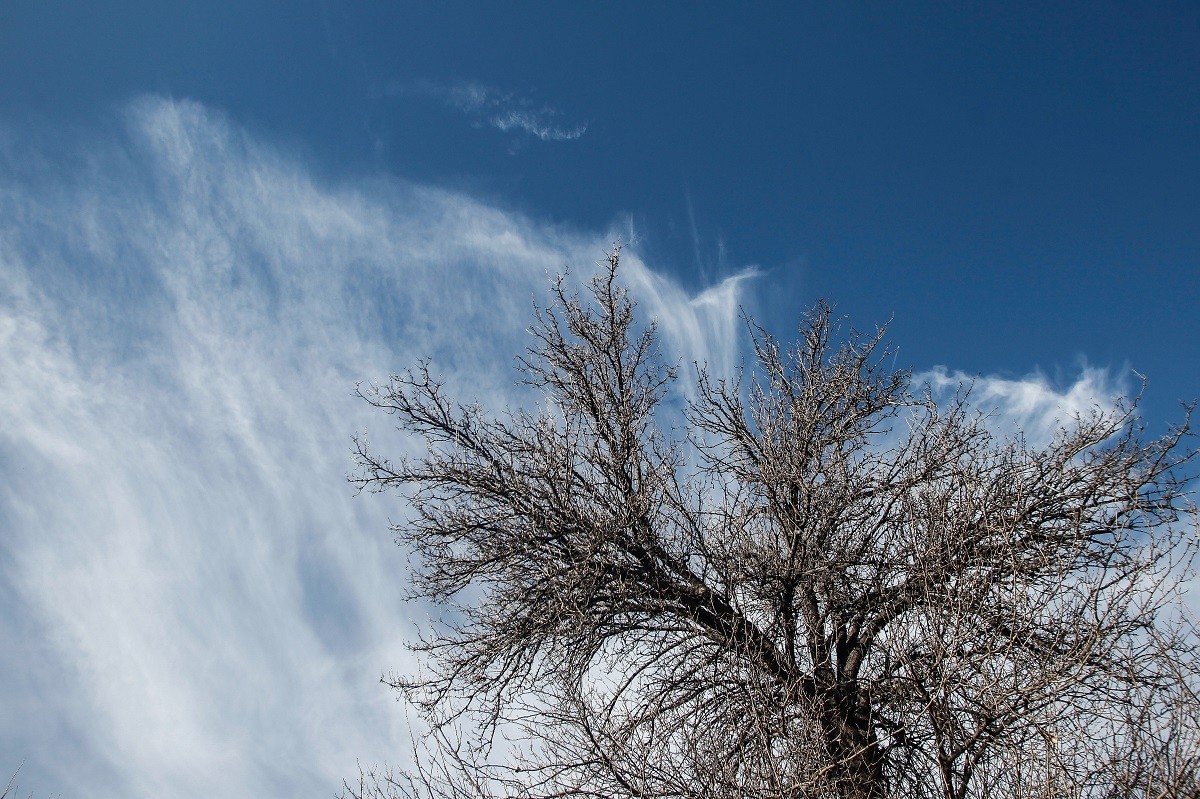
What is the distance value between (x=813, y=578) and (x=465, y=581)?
369 centimetres

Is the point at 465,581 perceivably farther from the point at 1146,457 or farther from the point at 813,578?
the point at 1146,457

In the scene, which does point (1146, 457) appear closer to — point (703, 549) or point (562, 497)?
point (703, 549)

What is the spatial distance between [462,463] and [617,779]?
3951 mm

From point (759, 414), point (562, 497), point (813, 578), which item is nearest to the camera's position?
point (813, 578)

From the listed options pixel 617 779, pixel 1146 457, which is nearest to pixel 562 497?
pixel 617 779

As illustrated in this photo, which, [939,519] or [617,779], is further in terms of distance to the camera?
[939,519]

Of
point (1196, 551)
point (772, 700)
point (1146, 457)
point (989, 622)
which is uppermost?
point (1146, 457)

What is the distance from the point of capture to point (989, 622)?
16.4ft

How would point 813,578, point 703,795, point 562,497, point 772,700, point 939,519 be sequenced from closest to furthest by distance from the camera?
point 703,795 < point 772,700 < point 939,519 < point 813,578 < point 562,497

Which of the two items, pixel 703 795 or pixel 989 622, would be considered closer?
pixel 703 795

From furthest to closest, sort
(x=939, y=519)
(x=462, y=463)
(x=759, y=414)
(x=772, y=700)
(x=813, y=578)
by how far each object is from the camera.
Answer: (x=759, y=414) → (x=462, y=463) → (x=813, y=578) → (x=939, y=519) → (x=772, y=700)

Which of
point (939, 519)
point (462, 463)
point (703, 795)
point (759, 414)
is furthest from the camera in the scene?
point (759, 414)

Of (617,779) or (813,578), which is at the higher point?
(813,578)

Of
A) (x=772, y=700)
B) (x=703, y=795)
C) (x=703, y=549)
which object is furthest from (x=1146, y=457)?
(x=703, y=795)
